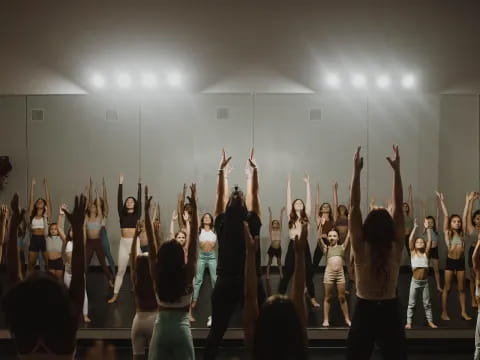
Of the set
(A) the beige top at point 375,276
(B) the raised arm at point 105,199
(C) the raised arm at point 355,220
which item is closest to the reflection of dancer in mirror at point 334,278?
(A) the beige top at point 375,276

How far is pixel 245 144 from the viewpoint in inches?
293

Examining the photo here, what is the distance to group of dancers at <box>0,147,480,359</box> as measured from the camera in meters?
3.02

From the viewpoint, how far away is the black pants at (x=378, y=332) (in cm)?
309

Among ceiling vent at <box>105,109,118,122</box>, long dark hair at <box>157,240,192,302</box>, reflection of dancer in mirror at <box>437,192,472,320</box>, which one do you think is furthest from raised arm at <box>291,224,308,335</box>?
ceiling vent at <box>105,109,118,122</box>

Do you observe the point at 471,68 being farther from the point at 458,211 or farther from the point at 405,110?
the point at 458,211

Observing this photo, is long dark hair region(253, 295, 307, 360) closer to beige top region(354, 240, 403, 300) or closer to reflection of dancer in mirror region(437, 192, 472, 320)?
beige top region(354, 240, 403, 300)

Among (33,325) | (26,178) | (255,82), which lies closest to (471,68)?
(255,82)

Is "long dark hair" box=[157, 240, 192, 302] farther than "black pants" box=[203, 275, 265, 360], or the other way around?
"black pants" box=[203, 275, 265, 360]

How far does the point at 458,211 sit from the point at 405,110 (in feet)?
4.87

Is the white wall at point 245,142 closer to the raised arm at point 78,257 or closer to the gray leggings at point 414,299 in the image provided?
the gray leggings at point 414,299

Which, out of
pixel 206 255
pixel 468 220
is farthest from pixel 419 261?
pixel 206 255

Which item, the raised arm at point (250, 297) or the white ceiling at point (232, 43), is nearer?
the raised arm at point (250, 297)

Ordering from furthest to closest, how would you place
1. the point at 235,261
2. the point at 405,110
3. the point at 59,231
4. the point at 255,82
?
the point at 255,82
the point at 405,110
the point at 59,231
the point at 235,261

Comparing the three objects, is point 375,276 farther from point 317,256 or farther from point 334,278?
point 317,256
